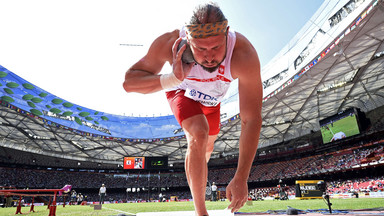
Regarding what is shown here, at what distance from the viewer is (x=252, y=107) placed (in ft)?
7.13

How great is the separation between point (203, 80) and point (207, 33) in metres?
0.77

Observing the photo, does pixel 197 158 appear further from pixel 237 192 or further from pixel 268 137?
pixel 268 137

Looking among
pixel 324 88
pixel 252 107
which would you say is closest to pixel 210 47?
pixel 252 107

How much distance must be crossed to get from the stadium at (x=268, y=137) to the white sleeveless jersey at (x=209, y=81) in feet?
23.7

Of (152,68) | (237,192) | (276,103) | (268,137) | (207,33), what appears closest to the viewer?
(207,33)

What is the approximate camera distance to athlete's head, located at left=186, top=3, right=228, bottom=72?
168 cm

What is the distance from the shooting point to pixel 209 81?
95.0 inches

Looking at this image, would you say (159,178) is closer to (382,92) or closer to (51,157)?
(51,157)

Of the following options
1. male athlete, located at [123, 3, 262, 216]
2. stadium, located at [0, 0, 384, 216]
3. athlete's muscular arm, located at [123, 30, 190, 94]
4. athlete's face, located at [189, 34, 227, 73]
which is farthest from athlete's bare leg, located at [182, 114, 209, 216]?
stadium, located at [0, 0, 384, 216]

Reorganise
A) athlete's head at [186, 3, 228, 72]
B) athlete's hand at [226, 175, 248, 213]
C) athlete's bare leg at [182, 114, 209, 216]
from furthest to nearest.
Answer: athlete's bare leg at [182, 114, 209, 216] → athlete's hand at [226, 175, 248, 213] → athlete's head at [186, 3, 228, 72]

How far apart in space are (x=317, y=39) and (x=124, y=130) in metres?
31.0

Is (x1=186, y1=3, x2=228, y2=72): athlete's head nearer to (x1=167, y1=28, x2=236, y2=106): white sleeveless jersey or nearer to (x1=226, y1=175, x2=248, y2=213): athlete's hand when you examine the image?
(x1=167, y1=28, x2=236, y2=106): white sleeveless jersey

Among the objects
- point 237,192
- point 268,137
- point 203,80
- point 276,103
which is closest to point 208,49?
point 203,80

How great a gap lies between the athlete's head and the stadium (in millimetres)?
8081
